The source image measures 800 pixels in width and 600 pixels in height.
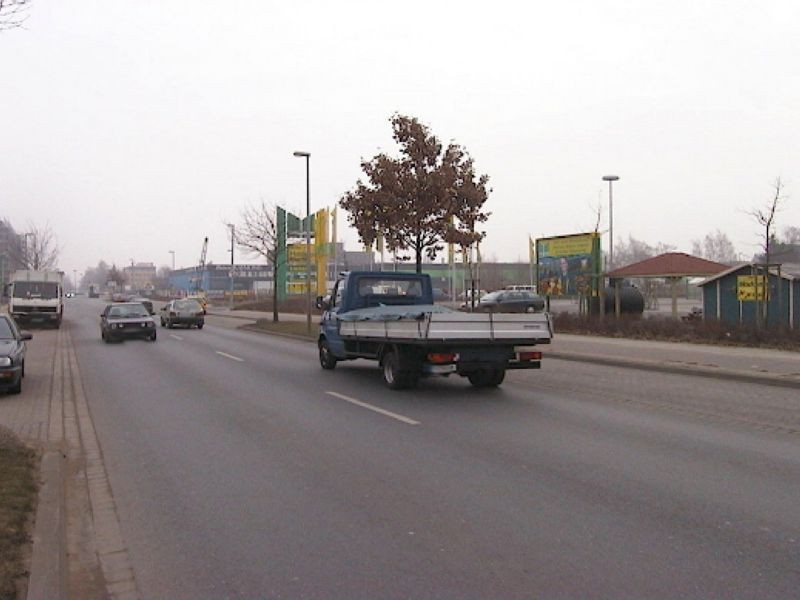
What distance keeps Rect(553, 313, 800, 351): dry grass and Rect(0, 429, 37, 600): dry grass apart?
1687cm

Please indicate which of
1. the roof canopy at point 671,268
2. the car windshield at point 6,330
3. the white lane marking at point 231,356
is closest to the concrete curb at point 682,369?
the white lane marking at point 231,356

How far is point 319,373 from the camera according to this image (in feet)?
51.0

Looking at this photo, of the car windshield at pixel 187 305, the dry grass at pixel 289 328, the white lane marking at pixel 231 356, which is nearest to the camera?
the white lane marking at pixel 231 356

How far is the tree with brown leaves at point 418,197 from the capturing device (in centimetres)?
2320

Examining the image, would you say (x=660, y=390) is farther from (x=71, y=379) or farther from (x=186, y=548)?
(x=71, y=379)

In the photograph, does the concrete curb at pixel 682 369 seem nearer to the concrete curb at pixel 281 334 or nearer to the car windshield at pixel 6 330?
the concrete curb at pixel 281 334

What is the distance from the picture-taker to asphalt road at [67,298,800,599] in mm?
4391

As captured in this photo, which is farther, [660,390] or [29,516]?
[660,390]

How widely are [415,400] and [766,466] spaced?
5.47 meters

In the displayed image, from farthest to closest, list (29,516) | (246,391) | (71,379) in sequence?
(71,379) → (246,391) → (29,516)

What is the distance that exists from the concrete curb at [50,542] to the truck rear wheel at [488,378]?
796 cm

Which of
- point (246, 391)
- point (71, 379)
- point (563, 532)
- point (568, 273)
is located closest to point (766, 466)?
point (563, 532)

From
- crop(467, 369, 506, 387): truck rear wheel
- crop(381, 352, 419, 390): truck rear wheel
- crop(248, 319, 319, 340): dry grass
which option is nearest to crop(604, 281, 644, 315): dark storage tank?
crop(248, 319, 319, 340): dry grass

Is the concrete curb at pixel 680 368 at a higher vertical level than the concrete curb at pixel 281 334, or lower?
lower
